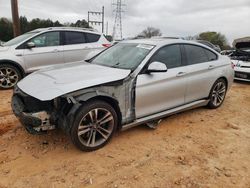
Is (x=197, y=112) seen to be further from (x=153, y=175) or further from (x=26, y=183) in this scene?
(x=26, y=183)

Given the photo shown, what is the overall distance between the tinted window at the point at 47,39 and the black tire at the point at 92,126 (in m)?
4.70

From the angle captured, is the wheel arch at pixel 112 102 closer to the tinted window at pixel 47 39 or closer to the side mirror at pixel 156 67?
the side mirror at pixel 156 67

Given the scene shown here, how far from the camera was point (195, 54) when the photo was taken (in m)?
5.04

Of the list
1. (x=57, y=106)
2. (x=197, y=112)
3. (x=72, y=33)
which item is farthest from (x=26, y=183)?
(x=72, y=33)

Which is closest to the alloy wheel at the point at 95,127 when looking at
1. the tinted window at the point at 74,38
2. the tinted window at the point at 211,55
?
the tinted window at the point at 211,55

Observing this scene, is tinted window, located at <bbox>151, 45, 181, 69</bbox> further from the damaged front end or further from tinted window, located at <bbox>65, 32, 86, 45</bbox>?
tinted window, located at <bbox>65, 32, 86, 45</bbox>

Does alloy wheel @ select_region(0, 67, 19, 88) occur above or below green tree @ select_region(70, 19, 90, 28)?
below

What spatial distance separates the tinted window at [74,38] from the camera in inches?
309

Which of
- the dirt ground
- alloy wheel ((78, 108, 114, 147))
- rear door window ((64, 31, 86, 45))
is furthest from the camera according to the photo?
rear door window ((64, 31, 86, 45))

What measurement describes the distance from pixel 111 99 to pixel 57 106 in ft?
2.48

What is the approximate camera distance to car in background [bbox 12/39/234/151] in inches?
131

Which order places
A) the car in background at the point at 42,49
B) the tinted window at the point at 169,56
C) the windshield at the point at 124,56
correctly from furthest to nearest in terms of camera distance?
the car in background at the point at 42,49 → the tinted window at the point at 169,56 → the windshield at the point at 124,56

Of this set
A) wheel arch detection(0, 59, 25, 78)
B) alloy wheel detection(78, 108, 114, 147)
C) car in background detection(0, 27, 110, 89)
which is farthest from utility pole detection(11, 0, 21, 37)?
alloy wheel detection(78, 108, 114, 147)

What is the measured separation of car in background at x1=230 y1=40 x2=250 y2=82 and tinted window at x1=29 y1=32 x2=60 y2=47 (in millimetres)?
6418
